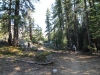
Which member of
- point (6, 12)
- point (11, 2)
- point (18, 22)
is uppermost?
point (11, 2)

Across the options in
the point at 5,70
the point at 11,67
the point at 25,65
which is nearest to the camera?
the point at 5,70

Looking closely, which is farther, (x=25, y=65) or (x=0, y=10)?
(x=0, y=10)

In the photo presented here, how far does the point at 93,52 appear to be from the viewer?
21.6 metres

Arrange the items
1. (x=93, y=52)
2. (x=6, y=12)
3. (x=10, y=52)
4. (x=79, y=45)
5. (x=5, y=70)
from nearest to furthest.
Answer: (x=5, y=70) → (x=10, y=52) → (x=6, y=12) → (x=93, y=52) → (x=79, y=45)

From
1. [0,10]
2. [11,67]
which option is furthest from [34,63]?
[0,10]

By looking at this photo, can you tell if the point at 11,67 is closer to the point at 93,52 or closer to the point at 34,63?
the point at 34,63

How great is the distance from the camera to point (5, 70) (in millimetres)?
9133

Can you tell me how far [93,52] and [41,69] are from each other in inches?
540

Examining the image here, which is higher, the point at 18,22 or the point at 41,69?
the point at 18,22

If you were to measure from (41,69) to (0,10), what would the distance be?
947 cm

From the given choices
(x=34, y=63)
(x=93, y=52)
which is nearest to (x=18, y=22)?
(x=34, y=63)

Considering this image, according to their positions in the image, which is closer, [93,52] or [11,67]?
[11,67]

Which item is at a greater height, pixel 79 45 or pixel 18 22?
pixel 18 22

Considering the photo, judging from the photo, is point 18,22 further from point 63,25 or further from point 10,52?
point 63,25
